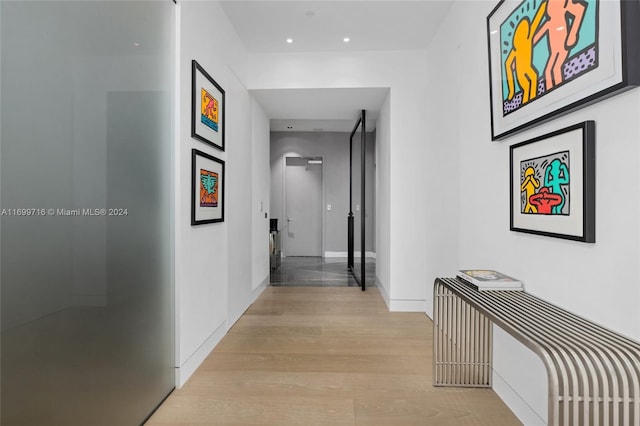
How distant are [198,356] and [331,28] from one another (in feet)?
10.0

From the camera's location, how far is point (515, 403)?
1910 millimetres

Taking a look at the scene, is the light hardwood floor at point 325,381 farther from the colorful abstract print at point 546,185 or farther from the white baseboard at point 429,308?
the colorful abstract print at point 546,185

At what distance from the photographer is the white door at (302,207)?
7.65 m

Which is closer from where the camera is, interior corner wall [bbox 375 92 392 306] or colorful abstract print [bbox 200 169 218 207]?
colorful abstract print [bbox 200 169 218 207]

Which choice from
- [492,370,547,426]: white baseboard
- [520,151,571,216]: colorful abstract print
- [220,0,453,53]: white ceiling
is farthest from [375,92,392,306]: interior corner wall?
[520,151,571,216]: colorful abstract print

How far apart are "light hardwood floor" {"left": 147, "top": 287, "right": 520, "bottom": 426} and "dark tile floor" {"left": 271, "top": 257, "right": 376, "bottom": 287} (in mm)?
1604

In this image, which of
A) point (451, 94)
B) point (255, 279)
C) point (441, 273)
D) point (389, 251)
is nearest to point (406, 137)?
point (451, 94)

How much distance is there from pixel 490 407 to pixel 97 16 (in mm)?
2758

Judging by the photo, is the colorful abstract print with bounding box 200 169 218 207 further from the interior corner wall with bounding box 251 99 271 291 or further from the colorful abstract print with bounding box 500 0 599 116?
the colorful abstract print with bounding box 500 0 599 116

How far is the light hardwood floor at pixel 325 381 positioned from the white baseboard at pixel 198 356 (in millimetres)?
43

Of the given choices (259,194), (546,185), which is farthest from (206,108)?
(546,185)

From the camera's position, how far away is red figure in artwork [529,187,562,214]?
5.07 ft

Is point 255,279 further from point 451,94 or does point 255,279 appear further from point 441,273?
point 451,94

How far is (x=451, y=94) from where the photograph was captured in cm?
296
